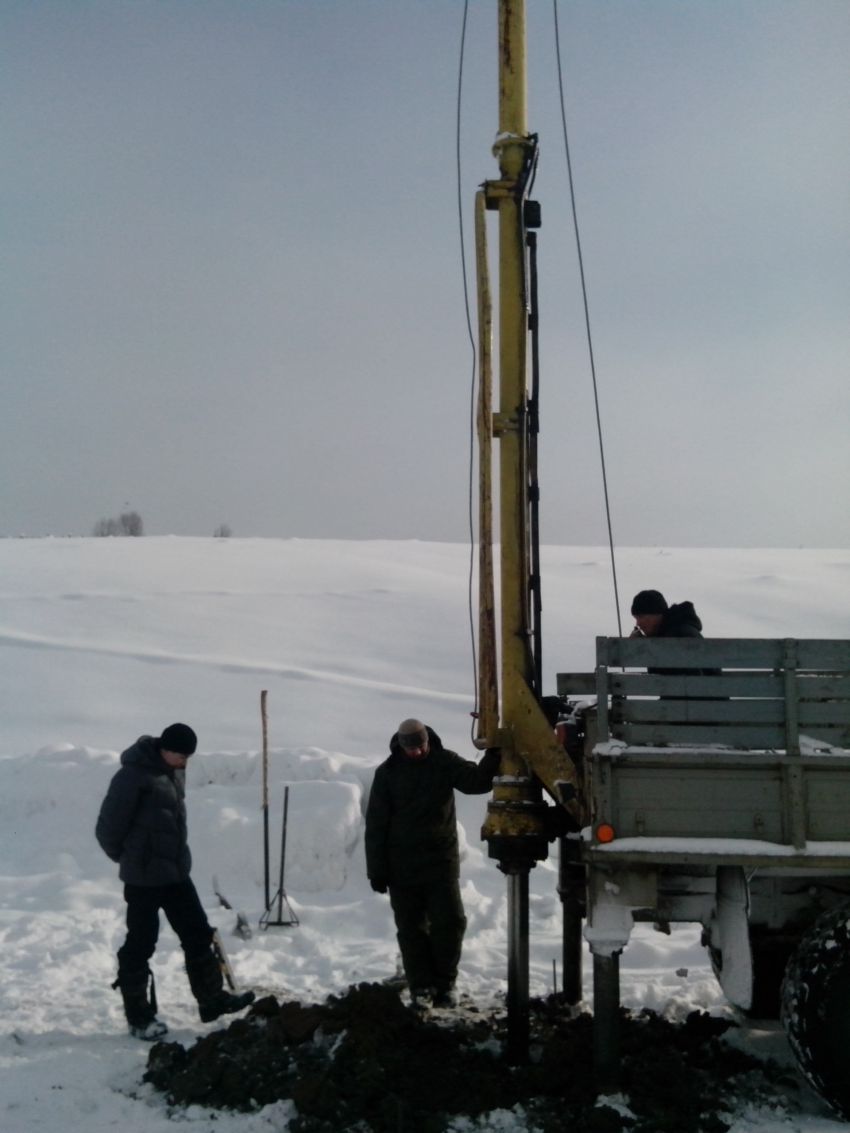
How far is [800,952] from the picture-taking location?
4605 millimetres

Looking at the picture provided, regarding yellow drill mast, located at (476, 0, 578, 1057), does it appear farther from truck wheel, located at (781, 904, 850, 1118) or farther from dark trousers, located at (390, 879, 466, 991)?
truck wheel, located at (781, 904, 850, 1118)

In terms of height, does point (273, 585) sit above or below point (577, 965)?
above

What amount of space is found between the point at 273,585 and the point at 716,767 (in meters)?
22.1

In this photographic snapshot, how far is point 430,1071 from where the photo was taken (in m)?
4.93

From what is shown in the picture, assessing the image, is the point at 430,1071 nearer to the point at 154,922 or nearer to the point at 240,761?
the point at 154,922

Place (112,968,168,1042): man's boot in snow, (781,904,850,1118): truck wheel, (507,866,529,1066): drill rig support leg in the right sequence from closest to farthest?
1. (781,904,850,1118): truck wheel
2. (507,866,529,1066): drill rig support leg
3. (112,968,168,1042): man's boot in snow

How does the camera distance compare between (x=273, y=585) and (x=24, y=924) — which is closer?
(x=24, y=924)

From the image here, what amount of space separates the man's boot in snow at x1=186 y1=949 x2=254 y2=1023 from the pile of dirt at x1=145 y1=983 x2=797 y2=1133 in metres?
0.29

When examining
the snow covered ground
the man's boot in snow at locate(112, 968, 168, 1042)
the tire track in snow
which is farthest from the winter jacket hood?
the tire track in snow

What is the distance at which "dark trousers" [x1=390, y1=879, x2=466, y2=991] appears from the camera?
20.3ft

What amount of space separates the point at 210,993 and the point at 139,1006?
1.28ft

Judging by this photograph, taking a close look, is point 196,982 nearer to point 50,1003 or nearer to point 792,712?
point 50,1003

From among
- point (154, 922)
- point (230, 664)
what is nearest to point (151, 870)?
point (154, 922)

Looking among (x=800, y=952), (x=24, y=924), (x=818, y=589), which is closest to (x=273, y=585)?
(x=818, y=589)
